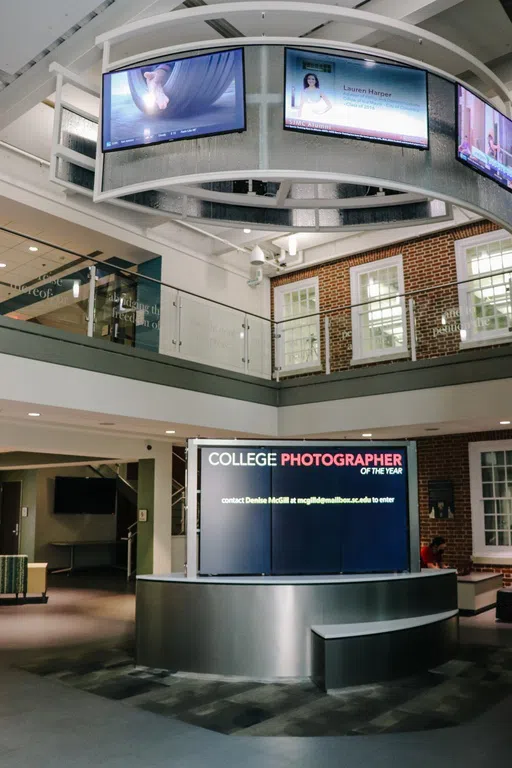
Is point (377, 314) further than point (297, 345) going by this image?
Yes

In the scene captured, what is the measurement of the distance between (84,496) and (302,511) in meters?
14.4

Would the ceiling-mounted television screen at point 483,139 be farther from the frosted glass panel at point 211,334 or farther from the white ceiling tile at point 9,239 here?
the frosted glass panel at point 211,334

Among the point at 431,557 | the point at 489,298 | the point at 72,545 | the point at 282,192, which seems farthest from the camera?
the point at 72,545

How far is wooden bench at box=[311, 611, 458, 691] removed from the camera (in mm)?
6531

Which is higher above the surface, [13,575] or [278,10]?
[278,10]

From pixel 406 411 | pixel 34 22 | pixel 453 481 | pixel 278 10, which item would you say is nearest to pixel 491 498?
pixel 453 481

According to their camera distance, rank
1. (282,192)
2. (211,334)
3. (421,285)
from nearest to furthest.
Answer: (282,192), (211,334), (421,285)

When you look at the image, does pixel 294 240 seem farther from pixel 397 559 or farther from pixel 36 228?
pixel 397 559

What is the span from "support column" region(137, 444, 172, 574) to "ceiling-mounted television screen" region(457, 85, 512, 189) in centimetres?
1005

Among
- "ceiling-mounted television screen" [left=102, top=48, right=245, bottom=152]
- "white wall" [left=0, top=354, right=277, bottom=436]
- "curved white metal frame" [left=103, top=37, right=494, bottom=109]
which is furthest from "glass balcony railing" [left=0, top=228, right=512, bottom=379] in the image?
"curved white metal frame" [left=103, top=37, right=494, bottom=109]

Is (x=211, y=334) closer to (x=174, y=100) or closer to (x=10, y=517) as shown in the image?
(x=174, y=100)

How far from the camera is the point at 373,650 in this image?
6727mm

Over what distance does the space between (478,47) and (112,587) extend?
12.9 meters

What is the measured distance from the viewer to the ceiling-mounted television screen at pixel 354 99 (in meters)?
5.45
